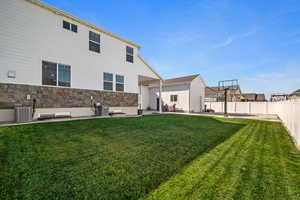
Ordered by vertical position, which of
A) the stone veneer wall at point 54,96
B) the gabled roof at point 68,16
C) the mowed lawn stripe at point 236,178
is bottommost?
the mowed lawn stripe at point 236,178

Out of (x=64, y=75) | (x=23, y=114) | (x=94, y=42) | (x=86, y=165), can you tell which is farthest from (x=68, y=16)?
(x=86, y=165)

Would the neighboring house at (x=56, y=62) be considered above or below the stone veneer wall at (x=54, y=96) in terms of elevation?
above

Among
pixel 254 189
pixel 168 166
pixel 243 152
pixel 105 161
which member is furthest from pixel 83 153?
pixel 243 152

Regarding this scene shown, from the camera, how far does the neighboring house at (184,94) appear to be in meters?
17.1

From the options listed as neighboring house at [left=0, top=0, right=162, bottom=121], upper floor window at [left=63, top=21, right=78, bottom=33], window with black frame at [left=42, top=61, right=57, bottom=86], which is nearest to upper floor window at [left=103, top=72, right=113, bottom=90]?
neighboring house at [left=0, top=0, right=162, bottom=121]

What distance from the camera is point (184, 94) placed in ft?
56.9

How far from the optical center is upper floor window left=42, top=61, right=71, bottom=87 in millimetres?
7254

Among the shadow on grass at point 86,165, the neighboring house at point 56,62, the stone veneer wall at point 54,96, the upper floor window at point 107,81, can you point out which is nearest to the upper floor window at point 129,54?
the neighboring house at point 56,62

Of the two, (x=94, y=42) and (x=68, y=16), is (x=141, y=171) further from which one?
(x=68, y=16)

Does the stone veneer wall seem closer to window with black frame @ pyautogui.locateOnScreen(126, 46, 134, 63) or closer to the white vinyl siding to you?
the white vinyl siding

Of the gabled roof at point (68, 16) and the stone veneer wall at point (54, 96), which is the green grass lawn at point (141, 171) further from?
the gabled roof at point (68, 16)

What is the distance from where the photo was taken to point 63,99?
25.6 ft

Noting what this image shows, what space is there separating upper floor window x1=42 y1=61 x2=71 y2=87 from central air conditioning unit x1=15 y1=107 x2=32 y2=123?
1659 mm

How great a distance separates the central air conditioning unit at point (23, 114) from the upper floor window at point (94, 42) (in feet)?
17.4
